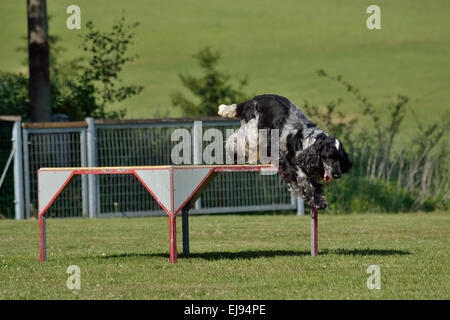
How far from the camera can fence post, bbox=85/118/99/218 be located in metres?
14.9

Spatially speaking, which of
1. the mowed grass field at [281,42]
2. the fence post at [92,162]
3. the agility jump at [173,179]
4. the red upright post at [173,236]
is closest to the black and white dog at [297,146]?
the agility jump at [173,179]

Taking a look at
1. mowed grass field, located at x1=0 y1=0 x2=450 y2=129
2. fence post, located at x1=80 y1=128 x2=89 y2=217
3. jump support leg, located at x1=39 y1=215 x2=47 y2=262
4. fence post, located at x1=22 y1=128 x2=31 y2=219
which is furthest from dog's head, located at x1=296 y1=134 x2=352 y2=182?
mowed grass field, located at x1=0 y1=0 x2=450 y2=129

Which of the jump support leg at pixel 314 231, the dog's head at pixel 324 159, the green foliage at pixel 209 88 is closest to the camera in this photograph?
the dog's head at pixel 324 159

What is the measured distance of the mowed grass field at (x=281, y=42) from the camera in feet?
108

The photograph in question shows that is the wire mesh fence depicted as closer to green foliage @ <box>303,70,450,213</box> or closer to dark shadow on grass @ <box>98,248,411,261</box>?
green foliage @ <box>303,70,450,213</box>

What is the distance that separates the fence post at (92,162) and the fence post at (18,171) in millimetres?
1296

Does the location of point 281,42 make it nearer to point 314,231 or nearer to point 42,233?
point 314,231

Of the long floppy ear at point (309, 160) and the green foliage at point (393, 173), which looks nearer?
the long floppy ear at point (309, 160)

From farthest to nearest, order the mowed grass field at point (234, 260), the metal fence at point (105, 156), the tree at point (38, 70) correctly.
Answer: the tree at point (38, 70) < the metal fence at point (105, 156) < the mowed grass field at point (234, 260)

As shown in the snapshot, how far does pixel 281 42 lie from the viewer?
1428 inches

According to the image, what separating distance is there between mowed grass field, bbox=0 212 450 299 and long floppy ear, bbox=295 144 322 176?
972 mm

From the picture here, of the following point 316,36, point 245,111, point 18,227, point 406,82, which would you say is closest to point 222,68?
point 316,36

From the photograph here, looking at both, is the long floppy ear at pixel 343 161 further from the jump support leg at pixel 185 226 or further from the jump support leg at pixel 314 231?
the jump support leg at pixel 185 226

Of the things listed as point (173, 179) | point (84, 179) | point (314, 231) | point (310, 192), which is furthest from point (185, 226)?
point (84, 179)
